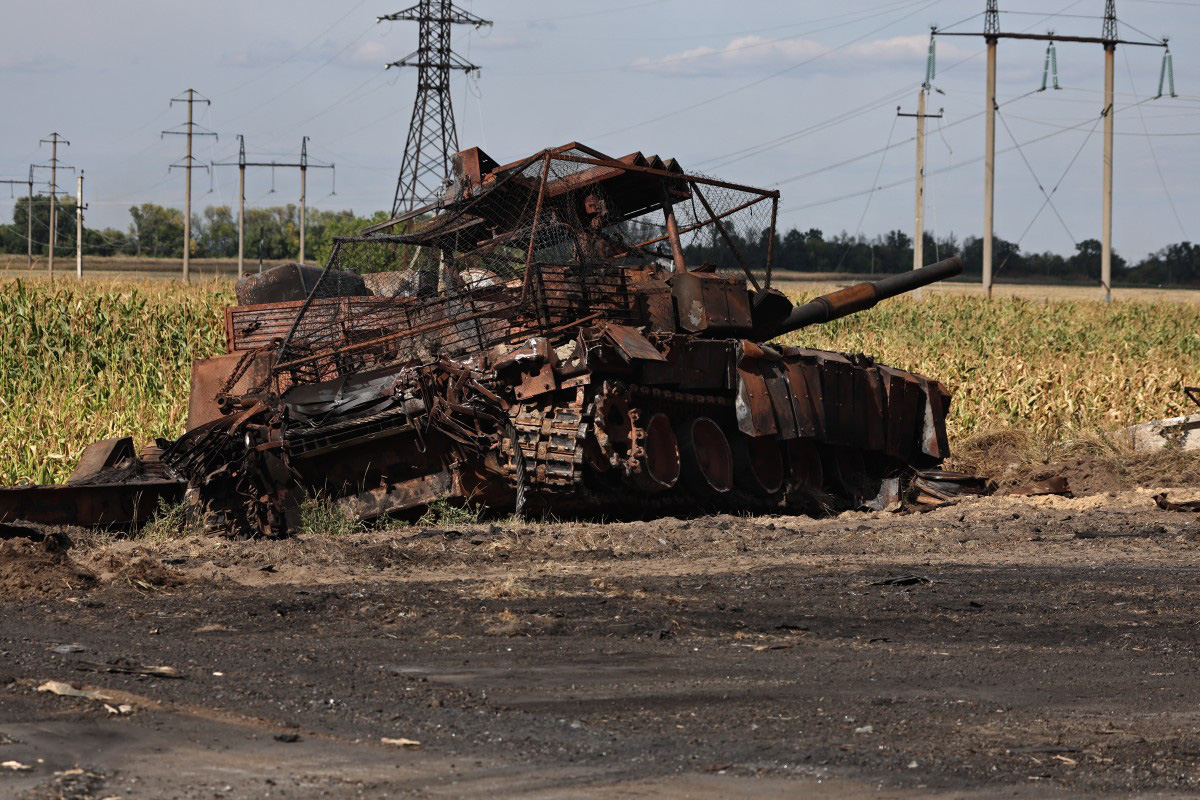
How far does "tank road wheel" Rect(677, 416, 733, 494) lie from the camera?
40.6 ft

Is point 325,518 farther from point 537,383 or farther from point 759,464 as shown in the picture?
point 759,464

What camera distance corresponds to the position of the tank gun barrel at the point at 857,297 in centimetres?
1592

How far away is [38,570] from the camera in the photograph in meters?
8.11

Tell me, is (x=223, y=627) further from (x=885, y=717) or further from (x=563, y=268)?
(x=563, y=268)

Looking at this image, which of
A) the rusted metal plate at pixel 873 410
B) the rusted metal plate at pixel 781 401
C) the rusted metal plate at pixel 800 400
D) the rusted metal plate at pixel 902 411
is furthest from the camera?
the rusted metal plate at pixel 902 411

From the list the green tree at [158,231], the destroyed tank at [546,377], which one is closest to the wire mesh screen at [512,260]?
the destroyed tank at [546,377]

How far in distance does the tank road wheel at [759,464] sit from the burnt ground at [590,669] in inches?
105

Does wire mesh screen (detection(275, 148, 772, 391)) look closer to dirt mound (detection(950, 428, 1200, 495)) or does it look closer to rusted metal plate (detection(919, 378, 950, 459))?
rusted metal plate (detection(919, 378, 950, 459))

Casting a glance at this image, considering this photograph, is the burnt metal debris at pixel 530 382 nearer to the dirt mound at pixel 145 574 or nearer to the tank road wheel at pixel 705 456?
the tank road wheel at pixel 705 456

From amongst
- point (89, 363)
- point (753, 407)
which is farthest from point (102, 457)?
point (89, 363)

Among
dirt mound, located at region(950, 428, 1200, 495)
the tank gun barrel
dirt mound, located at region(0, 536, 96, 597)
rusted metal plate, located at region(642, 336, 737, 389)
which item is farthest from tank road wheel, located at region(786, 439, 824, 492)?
dirt mound, located at region(0, 536, 96, 597)

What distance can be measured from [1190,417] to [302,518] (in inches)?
411

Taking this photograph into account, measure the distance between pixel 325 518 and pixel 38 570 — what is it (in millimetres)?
3377

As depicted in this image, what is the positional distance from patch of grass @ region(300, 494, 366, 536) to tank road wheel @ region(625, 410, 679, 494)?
2086 mm
